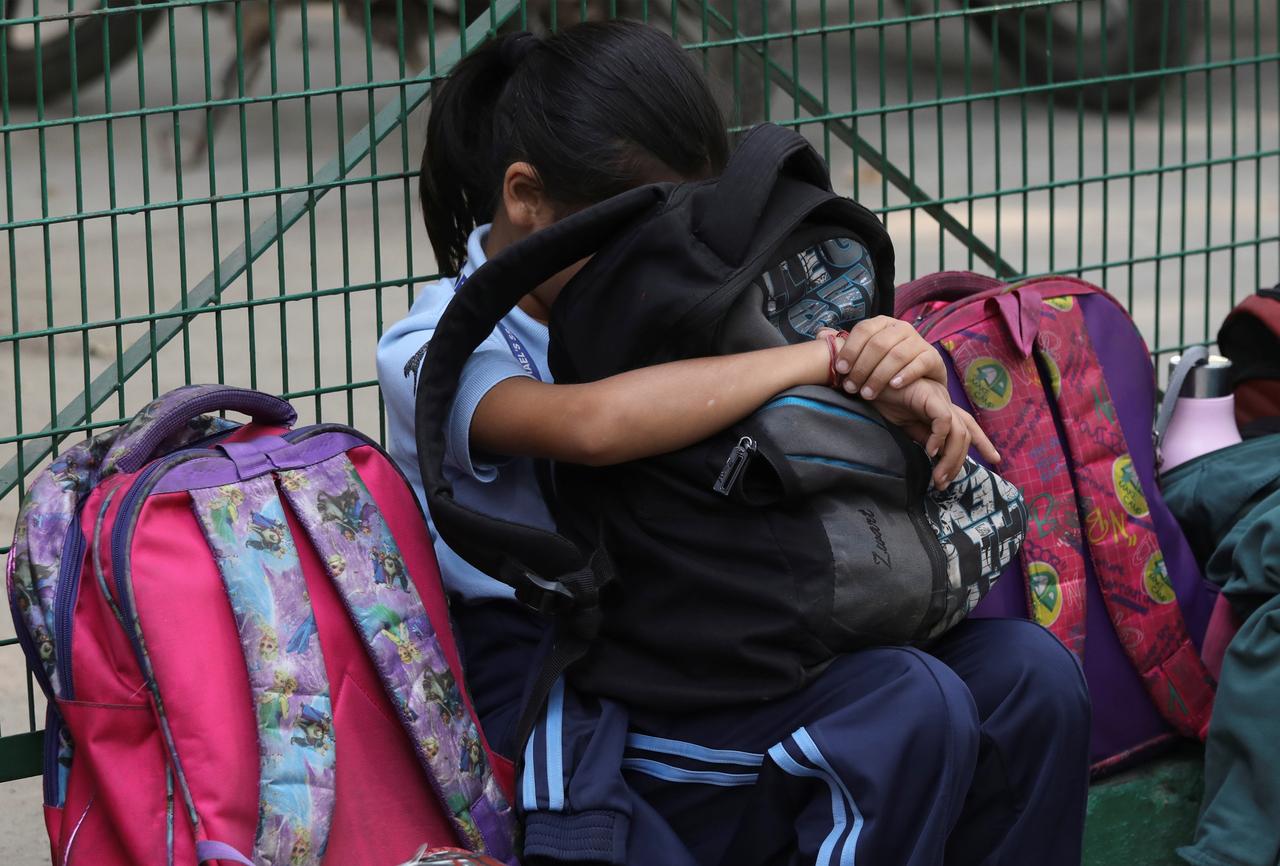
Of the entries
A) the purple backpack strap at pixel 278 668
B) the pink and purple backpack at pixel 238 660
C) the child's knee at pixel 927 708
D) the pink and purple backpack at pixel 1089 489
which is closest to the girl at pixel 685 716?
the child's knee at pixel 927 708

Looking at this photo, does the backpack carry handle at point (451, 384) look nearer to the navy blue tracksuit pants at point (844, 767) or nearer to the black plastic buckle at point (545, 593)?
the black plastic buckle at point (545, 593)

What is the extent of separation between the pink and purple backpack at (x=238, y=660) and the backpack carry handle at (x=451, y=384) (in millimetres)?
136

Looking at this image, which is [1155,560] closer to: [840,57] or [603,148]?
[603,148]

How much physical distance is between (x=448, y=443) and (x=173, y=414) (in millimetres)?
309

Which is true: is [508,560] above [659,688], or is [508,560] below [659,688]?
above

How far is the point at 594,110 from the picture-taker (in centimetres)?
194

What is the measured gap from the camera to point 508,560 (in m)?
1.76

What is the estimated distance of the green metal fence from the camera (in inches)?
87.1

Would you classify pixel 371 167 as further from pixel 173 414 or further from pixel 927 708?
pixel 927 708

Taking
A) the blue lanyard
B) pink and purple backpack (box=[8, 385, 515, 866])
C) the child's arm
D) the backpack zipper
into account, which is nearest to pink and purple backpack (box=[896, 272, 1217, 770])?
the child's arm

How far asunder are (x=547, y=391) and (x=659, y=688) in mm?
344

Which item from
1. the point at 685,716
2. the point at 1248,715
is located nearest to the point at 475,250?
the point at 685,716

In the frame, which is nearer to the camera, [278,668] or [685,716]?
[278,668]

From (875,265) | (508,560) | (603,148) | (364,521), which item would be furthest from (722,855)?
(603,148)
